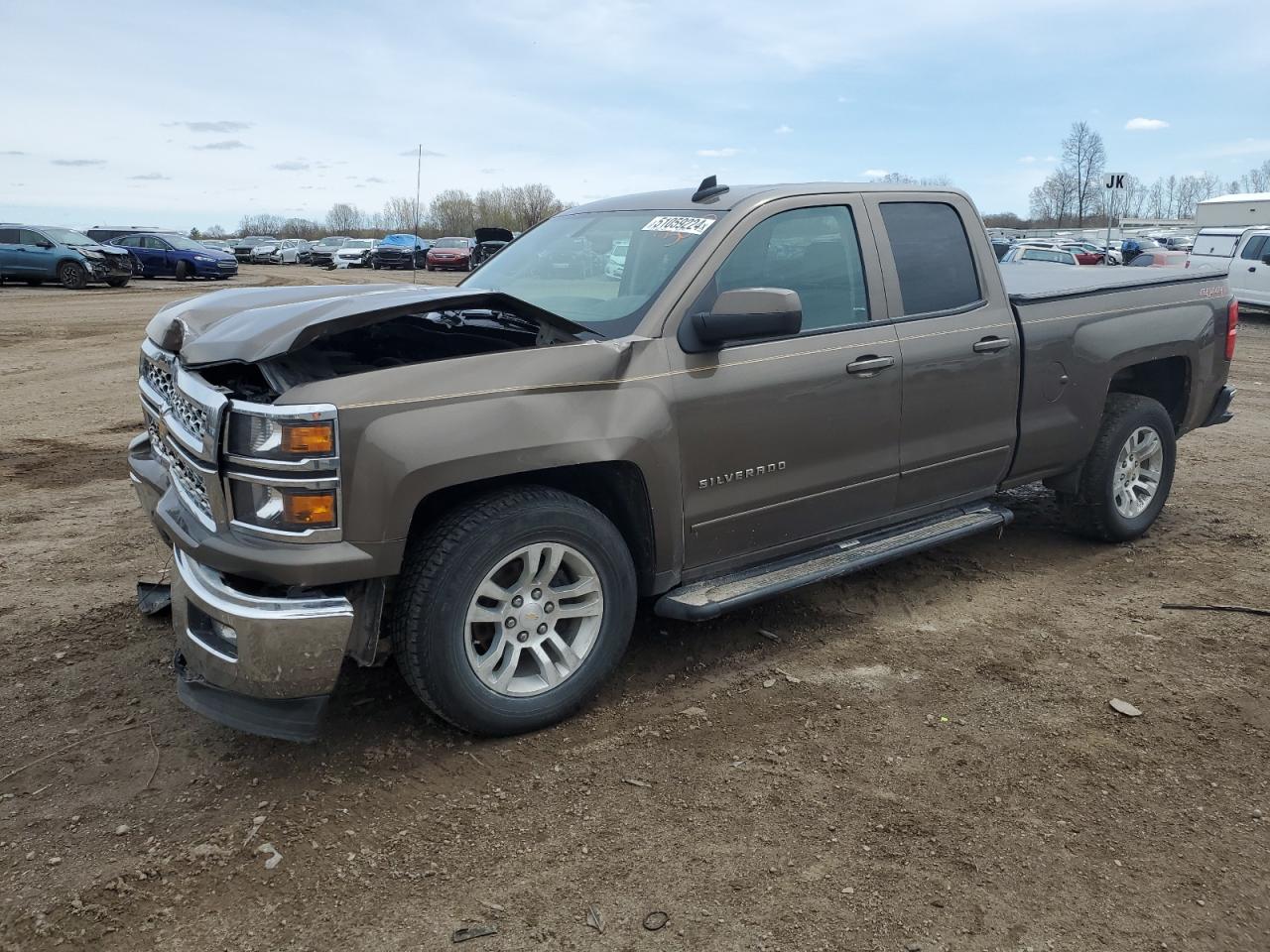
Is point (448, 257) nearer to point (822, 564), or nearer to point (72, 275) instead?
point (72, 275)

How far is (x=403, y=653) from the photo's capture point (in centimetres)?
321

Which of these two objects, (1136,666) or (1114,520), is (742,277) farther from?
(1114,520)

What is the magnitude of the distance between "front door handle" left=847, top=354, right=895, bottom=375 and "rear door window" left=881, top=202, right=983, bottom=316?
0.32 meters

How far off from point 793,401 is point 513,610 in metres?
1.39

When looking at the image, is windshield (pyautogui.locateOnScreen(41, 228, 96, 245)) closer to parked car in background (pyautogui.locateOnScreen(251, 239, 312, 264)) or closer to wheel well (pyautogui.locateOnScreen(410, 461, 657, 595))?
wheel well (pyautogui.locateOnScreen(410, 461, 657, 595))

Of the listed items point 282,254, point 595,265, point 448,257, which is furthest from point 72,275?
point 282,254

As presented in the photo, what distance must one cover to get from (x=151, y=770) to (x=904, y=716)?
2.57m

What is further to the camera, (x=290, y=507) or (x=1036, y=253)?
(x=1036, y=253)

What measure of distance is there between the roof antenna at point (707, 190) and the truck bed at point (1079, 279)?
161cm

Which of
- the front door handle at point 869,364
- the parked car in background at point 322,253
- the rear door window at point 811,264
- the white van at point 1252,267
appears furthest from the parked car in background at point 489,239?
the parked car in background at point 322,253

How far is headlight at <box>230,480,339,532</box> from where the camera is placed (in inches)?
116

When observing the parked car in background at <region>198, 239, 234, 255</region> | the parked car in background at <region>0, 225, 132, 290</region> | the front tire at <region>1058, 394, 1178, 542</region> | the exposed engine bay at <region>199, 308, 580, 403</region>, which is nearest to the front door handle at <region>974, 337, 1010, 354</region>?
the front tire at <region>1058, 394, 1178, 542</region>

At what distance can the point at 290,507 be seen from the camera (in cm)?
296

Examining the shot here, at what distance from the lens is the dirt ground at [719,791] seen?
2598mm
